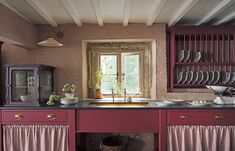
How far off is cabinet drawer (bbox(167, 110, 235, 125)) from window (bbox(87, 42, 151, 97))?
42.5 inches

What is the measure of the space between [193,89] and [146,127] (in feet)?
4.25

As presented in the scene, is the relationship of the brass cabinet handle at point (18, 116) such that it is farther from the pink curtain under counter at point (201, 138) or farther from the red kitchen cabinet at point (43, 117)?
the pink curtain under counter at point (201, 138)

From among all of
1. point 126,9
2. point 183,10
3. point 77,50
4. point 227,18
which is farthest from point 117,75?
point 227,18

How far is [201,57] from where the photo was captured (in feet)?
11.7

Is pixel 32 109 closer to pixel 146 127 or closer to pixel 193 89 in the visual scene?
pixel 146 127

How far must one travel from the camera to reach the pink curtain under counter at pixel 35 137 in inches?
110

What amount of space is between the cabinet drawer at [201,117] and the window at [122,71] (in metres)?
1.16

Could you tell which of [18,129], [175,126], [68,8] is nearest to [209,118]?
[175,126]

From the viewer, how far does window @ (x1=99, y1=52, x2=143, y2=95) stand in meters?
3.88

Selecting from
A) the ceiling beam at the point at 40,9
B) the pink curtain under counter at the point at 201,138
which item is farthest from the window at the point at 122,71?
the pink curtain under counter at the point at 201,138

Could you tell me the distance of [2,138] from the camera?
9.32ft

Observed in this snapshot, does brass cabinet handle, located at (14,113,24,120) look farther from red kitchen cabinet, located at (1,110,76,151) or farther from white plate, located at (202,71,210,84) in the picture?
white plate, located at (202,71,210,84)

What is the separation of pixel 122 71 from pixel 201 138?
1.76 m

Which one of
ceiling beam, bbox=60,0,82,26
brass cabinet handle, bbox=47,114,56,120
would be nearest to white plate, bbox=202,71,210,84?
ceiling beam, bbox=60,0,82,26
